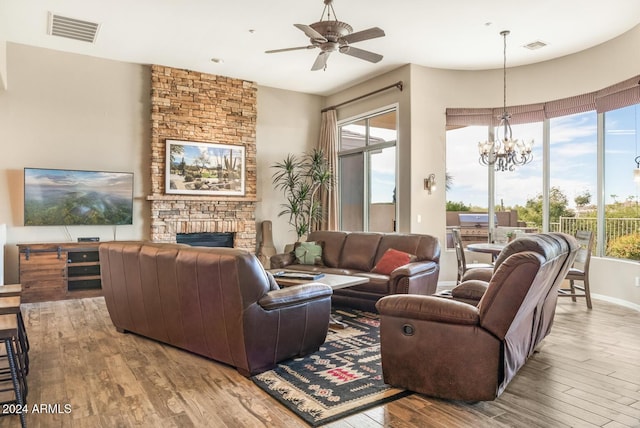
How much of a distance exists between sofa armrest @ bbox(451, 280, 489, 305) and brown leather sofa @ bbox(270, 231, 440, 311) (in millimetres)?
1120

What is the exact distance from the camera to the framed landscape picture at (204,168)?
23.0 feet

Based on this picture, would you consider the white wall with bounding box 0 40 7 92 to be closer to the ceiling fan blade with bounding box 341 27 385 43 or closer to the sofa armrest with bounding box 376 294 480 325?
the ceiling fan blade with bounding box 341 27 385 43

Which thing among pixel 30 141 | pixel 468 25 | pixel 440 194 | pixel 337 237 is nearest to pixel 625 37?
pixel 468 25

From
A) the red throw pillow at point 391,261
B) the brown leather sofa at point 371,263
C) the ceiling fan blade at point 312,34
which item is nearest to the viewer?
the ceiling fan blade at point 312,34

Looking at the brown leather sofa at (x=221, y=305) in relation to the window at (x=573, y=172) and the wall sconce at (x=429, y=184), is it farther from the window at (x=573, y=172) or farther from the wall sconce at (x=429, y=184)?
the window at (x=573, y=172)

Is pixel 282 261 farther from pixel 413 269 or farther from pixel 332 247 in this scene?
pixel 413 269

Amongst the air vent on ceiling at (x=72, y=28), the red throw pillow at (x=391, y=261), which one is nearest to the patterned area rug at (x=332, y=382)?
the red throw pillow at (x=391, y=261)

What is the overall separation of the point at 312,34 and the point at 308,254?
10.1 feet

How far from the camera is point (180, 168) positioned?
7.07 metres

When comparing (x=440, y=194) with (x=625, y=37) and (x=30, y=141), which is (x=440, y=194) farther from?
(x=30, y=141)

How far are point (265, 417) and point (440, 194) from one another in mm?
5256

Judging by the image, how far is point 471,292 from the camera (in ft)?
11.4

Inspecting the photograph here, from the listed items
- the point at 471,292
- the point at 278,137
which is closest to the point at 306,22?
the point at 278,137

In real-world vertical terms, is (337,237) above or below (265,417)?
above
